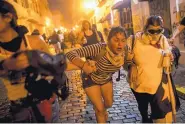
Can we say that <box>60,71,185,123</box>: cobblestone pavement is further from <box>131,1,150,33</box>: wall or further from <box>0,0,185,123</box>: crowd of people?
<box>131,1,150,33</box>: wall

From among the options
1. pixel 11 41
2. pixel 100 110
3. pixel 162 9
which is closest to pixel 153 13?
pixel 162 9

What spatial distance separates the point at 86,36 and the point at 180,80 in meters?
3.10

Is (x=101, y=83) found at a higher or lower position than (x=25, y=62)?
lower

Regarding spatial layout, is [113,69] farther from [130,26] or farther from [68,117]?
[130,26]

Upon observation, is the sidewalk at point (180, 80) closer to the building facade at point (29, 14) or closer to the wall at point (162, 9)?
the wall at point (162, 9)

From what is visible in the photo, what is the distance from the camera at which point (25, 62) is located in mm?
2217

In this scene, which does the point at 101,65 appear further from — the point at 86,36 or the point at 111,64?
the point at 86,36

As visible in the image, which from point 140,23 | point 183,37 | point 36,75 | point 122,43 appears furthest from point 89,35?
point 140,23

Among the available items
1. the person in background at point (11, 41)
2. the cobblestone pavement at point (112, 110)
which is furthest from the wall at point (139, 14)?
the person in background at point (11, 41)

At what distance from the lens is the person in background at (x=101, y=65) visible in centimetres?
402

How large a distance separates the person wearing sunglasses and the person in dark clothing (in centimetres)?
453

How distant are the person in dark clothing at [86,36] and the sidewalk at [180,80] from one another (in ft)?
8.81

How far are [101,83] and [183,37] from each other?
313 inches

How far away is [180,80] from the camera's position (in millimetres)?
8680
